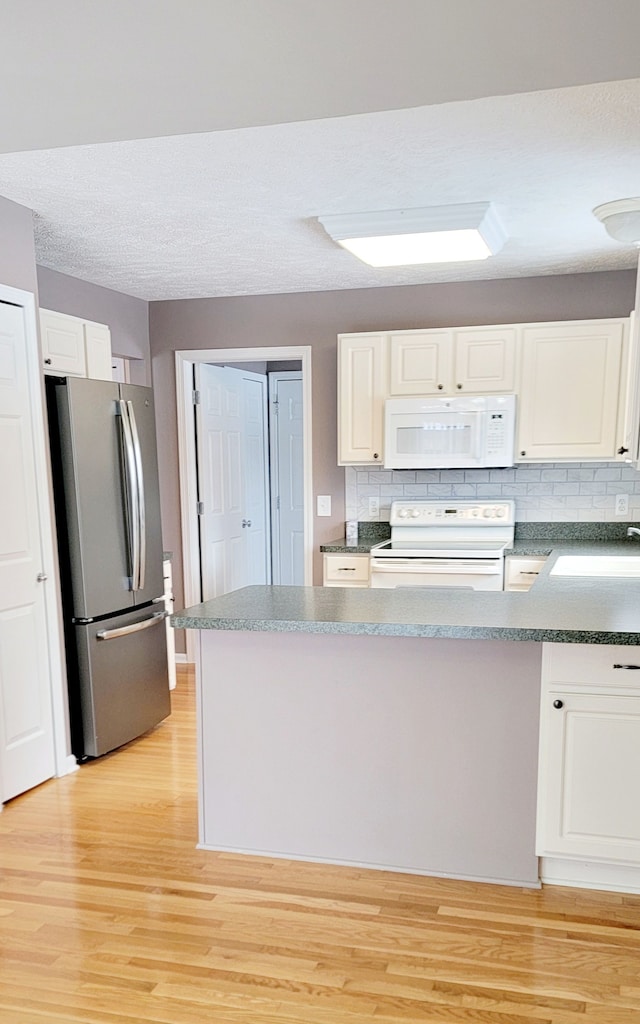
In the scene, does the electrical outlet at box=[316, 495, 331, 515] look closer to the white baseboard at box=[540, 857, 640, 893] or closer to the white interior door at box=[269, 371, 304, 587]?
the white interior door at box=[269, 371, 304, 587]

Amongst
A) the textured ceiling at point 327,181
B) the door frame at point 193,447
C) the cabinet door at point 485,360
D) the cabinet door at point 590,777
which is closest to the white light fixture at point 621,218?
the textured ceiling at point 327,181

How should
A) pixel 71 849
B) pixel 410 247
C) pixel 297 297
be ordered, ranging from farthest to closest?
pixel 297 297, pixel 410 247, pixel 71 849

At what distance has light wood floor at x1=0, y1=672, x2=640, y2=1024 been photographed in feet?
6.25

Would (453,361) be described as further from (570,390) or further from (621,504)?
(621,504)

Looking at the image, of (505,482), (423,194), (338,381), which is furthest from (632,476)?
(423,194)

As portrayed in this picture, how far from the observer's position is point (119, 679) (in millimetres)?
3654

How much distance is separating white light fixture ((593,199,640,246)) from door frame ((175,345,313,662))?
212 centimetres

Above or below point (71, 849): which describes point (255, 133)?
above

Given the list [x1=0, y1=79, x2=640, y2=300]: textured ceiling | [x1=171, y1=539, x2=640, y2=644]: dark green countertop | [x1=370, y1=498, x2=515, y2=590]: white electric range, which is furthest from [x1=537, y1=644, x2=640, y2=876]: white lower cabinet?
[x1=370, y1=498, x2=515, y2=590]: white electric range

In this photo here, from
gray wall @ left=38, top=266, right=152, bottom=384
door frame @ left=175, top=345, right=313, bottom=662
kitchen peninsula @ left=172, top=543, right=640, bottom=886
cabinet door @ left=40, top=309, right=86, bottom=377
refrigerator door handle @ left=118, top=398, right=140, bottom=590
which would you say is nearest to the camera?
kitchen peninsula @ left=172, top=543, right=640, bottom=886

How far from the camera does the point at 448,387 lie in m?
4.31

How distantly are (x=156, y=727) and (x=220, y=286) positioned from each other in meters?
2.64

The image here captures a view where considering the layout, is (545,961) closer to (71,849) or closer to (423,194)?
(71,849)

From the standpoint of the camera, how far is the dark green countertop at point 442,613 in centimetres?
224
